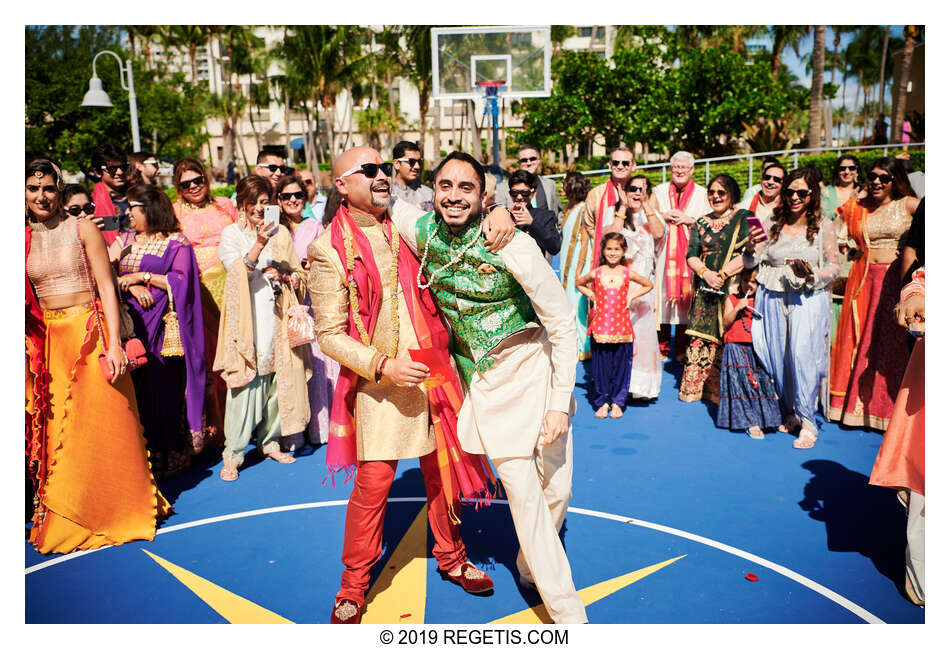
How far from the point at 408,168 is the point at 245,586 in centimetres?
362

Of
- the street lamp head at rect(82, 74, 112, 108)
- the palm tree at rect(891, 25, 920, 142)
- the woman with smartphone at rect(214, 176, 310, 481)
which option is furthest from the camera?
the palm tree at rect(891, 25, 920, 142)

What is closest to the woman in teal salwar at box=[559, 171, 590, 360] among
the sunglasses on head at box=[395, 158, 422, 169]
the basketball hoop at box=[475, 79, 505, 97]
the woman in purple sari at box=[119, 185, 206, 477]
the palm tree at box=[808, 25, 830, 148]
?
the sunglasses on head at box=[395, 158, 422, 169]

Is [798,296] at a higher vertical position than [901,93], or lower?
lower

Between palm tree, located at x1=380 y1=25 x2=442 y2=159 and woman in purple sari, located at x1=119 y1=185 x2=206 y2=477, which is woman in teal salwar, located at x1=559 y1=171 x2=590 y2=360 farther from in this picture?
palm tree, located at x1=380 y1=25 x2=442 y2=159

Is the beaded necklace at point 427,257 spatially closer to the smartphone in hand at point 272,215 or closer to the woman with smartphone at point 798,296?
the smartphone in hand at point 272,215

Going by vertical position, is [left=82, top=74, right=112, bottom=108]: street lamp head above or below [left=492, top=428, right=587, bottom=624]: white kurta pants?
above

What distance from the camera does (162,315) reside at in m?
5.30

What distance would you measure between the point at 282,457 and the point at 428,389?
8.78ft

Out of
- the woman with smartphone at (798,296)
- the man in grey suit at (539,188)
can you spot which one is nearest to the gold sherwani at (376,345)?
the man in grey suit at (539,188)

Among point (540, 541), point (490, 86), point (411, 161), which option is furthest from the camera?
point (490, 86)

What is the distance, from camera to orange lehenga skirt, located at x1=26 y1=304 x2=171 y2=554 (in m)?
4.31

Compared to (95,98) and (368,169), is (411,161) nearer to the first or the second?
(368,169)

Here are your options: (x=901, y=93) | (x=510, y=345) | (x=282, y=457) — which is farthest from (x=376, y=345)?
(x=901, y=93)

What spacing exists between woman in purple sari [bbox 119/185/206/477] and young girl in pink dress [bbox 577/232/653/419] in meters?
3.29
